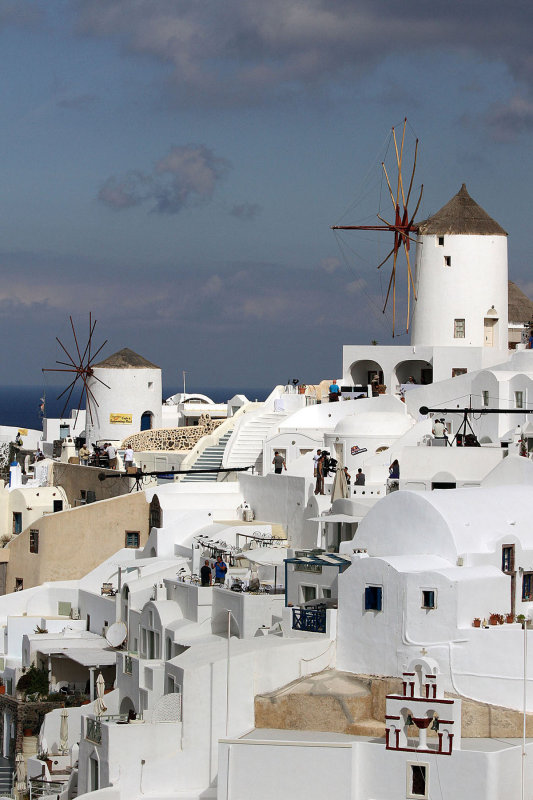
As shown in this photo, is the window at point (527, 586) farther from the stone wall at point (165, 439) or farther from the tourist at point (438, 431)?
the stone wall at point (165, 439)

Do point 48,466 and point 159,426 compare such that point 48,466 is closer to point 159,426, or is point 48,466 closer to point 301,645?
point 159,426

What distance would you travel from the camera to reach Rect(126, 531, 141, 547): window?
4188cm

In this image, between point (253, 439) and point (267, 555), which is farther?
point (253, 439)

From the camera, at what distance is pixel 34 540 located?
139ft

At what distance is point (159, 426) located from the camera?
5200 cm

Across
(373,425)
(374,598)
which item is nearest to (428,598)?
(374,598)

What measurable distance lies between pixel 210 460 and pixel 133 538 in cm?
448

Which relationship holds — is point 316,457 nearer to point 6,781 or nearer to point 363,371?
point 363,371

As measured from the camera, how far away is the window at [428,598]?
27.3 m

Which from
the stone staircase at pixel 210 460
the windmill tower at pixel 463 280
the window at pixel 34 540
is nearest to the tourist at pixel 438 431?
the windmill tower at pixel 463 280

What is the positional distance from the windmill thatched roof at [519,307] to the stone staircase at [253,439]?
10.0 meters

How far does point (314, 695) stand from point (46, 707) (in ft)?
30.9

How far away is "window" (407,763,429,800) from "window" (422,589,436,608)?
113 inches

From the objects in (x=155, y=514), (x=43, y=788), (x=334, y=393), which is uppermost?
(x=334, y=393)
